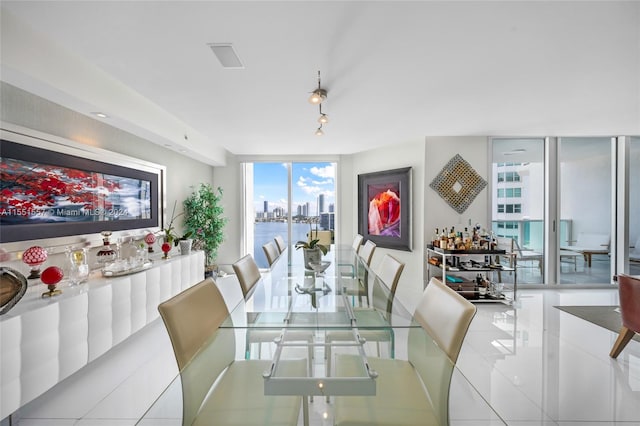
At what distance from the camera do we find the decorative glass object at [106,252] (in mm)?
2507

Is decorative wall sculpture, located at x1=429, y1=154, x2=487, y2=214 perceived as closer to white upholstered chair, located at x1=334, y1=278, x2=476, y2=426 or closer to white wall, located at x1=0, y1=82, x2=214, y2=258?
white upholstered chair, located at x1=334, y1=278, x2=476, y2=426

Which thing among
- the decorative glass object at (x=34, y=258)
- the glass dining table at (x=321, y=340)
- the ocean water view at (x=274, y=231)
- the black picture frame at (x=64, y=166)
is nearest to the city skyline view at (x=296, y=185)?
the ocean water view at (x=274, y=231)

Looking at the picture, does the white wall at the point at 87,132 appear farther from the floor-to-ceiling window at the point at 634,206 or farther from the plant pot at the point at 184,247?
the floor-to-ceiling window at the point at 634,206

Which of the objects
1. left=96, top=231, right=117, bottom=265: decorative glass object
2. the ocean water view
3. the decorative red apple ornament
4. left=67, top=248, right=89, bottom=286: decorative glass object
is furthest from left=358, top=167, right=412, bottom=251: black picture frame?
the decorative red apple ornament

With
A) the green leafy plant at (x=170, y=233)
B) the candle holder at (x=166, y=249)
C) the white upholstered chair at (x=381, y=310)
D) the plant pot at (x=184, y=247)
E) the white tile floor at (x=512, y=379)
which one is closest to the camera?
the white upholstered chair at (x=381, y=310)

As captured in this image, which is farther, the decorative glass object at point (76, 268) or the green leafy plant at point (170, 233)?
the green leafy plant at point (170, 233)

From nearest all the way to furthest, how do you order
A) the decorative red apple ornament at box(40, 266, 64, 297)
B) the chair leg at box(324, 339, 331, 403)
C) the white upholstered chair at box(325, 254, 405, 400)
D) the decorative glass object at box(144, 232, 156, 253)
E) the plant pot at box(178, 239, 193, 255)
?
the chair leg at box(324, 339, 331, 403), the white upholstered chair at box(325, 254, 405, 400), the decorative red apple ornament at box(40, 266, 64, 297), the decorative glass object at box(144, 232, 156, 253), the plant pot at box(178, 239, 193, 255)

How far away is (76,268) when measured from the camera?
2082mm

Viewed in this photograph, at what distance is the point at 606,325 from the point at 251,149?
5664 mm

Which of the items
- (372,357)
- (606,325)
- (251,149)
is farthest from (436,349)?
(251,149)

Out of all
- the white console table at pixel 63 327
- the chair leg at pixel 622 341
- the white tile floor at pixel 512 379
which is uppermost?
the white console table at pixel 63 327

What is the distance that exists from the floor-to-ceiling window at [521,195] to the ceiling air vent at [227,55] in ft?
14.0

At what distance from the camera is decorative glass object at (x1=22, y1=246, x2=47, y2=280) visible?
70.6 inches

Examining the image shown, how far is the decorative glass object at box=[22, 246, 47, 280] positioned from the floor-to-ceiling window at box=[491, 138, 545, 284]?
217 inches
